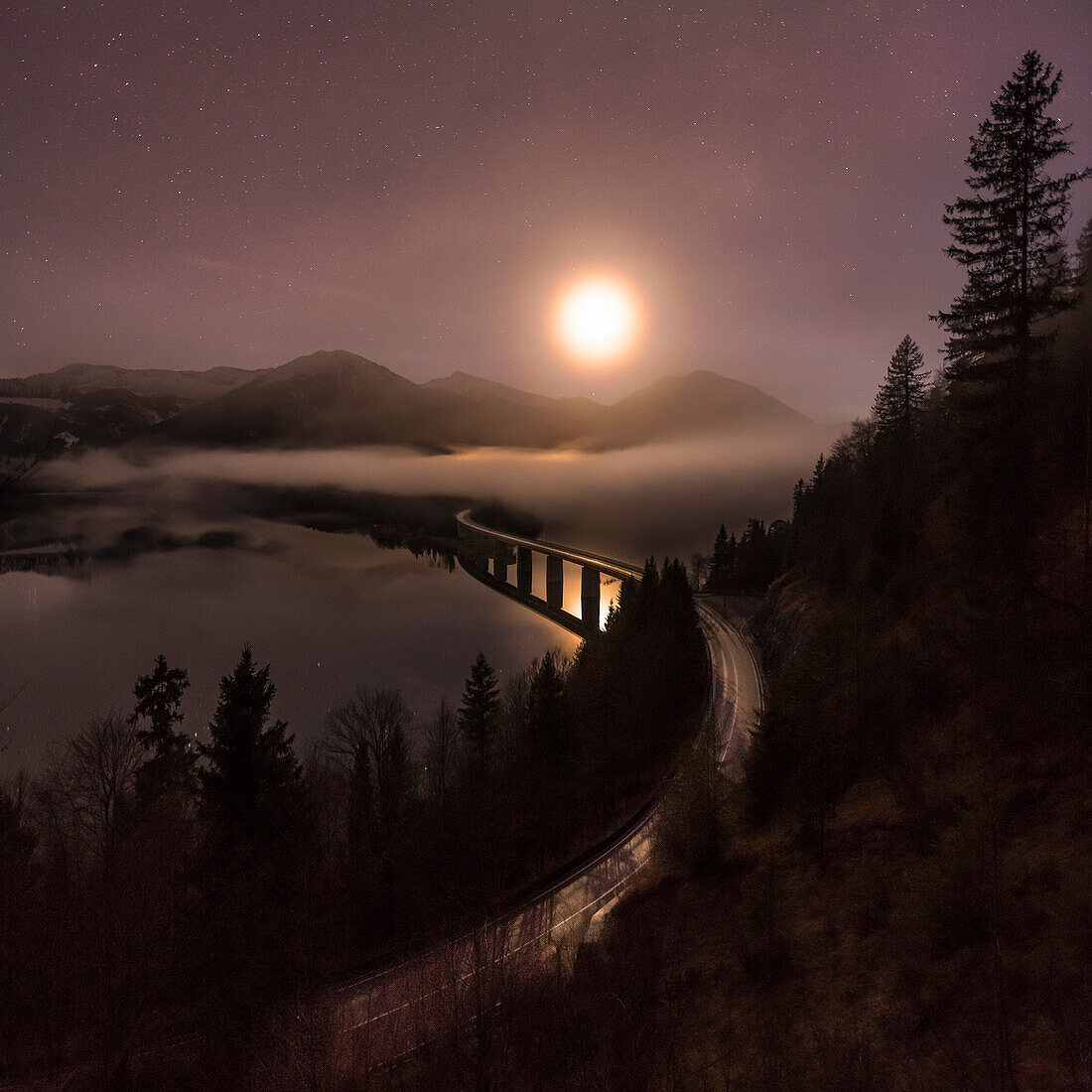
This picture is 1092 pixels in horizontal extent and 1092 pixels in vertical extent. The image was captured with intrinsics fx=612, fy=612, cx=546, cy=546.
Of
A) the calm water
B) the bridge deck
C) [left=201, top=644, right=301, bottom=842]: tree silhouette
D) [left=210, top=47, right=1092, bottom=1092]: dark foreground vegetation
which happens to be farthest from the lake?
[left=210, top=47, right=1092, bottom=1092]: dark foreground vegetation

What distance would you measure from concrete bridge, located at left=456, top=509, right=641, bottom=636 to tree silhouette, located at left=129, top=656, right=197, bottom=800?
4212cm

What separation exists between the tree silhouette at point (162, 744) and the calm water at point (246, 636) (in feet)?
71.2

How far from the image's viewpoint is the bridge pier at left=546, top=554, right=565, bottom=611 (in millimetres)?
110000

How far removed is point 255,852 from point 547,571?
293 ft

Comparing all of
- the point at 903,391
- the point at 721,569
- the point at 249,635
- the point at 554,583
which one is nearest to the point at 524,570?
the point at 554,583

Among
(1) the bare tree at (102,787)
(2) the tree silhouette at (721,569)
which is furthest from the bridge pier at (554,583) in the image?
(1) the bare tree at (102,787)

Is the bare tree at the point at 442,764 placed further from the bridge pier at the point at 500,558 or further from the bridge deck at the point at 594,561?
the bridge pier at the point at 500,558

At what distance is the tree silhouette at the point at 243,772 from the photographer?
25.6m

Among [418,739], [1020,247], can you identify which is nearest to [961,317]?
[1020,247]

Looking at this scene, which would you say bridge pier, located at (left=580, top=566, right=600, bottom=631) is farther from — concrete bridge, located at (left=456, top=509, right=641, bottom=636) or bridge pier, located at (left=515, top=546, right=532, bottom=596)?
bridge pier, located at (left=515, top=546, right=532, bottom=596)

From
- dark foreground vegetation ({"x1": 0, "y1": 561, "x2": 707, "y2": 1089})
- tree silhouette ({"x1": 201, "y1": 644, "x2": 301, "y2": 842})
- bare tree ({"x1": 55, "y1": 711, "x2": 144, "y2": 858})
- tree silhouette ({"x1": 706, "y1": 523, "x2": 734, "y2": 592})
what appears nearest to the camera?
dark foreground vegetation ({"x1": 0, "y1": 561, "x2": 707, "y2": 1089})

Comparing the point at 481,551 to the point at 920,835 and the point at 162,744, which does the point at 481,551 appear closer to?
the point at 162,744

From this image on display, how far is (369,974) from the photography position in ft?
67.6

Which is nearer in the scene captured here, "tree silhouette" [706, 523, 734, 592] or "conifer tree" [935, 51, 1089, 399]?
"conifer tree" [935, 51, 1089, 399]
